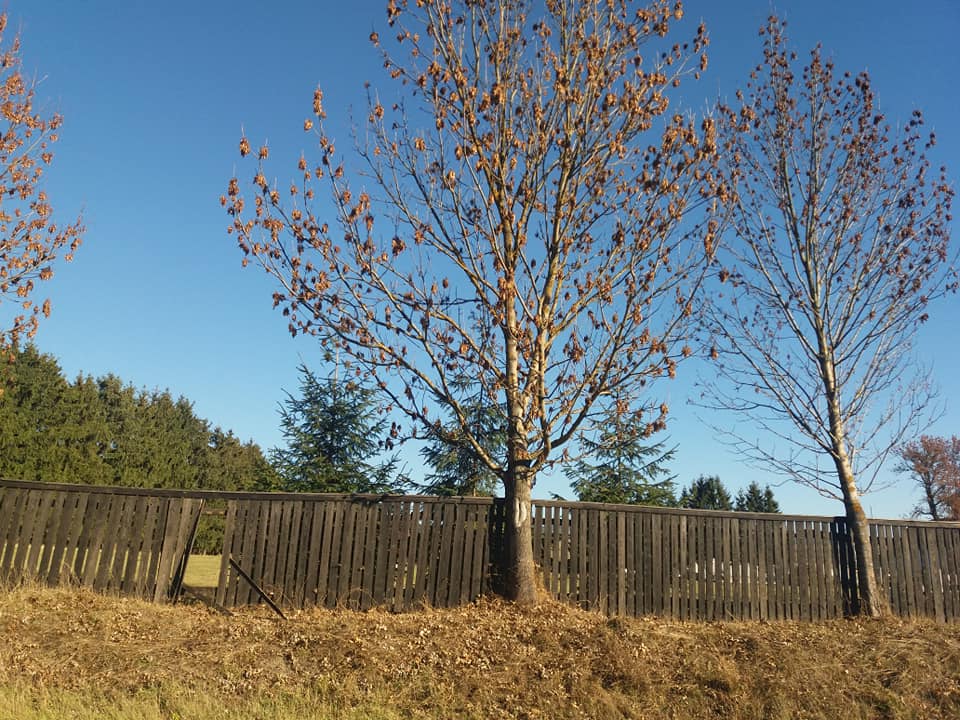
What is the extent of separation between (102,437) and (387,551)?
93.8 ft

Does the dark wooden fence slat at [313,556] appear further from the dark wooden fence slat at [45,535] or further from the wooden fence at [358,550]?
the dark wooden fence slat at [45,535]

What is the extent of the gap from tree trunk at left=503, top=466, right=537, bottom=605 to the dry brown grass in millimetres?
735

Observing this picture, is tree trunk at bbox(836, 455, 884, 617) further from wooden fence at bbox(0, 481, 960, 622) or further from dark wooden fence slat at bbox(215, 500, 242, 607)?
dark wooden fence slat at bbox(215, 500, 242, 607)

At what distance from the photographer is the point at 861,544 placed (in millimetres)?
10953

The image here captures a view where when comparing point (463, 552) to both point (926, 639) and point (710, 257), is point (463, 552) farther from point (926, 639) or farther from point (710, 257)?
point (926, 639)

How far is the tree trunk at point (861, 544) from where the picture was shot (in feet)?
35.2

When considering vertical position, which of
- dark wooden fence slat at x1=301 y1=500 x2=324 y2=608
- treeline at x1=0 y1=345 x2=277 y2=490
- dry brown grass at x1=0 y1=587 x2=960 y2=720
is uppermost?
treeline at x1=0 y1=345 x2=277 y2=490

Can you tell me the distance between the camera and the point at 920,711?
647 cm

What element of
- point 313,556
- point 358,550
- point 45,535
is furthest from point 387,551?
point 45,535

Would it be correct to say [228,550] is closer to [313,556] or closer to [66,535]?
[313,556]

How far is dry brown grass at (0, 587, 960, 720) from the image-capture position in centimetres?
605

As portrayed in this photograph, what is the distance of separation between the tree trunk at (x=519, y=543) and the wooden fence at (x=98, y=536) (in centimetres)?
461

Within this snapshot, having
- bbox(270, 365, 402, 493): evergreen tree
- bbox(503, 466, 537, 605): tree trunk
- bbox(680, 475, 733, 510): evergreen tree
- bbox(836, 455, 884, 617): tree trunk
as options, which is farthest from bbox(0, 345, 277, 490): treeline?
bbox(680, 475, 733, 510): evergreen tree

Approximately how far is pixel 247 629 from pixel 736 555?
733cm
